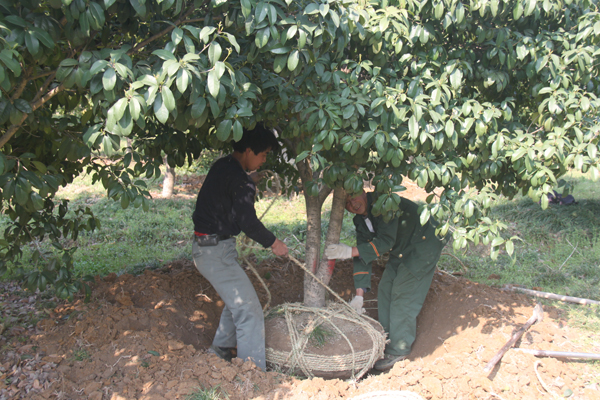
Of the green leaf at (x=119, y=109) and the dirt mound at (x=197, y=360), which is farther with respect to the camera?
the dirt mound at (x=197, y=360)

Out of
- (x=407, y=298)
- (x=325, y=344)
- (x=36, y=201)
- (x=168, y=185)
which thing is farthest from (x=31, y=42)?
(x=168, y=185)

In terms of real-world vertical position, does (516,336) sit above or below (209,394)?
above

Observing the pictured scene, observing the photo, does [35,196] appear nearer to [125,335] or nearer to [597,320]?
[125,335]

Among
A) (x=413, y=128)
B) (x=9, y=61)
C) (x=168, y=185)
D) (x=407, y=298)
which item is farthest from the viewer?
(x=168, y=185)

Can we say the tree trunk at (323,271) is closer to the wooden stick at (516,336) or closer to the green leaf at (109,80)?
the wooden stick at (516,336)

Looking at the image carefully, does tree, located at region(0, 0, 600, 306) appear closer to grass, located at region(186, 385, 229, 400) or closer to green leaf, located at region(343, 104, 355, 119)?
green leaf, located at region(343, 104, 355, 119)

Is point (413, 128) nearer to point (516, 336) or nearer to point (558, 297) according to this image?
point (516, 336)

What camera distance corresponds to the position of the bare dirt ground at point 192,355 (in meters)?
2.34

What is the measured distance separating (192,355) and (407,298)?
183 centimetres

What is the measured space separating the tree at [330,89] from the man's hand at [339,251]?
0.99 metres

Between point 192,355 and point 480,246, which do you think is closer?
point 192,355

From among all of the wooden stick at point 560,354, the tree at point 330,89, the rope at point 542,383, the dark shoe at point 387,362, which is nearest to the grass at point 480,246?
the wooden stick at point 560,354

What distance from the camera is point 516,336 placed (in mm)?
2814

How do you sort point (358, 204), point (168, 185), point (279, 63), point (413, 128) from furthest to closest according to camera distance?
1. point (168, 185)
2. point (358, 204)
3. point (413, 128)
4. point (279, 63)
